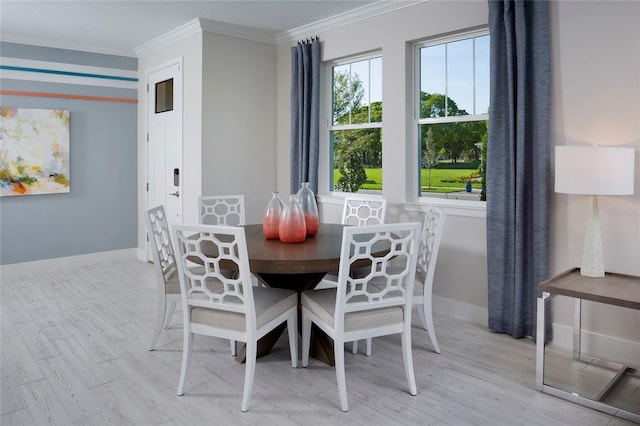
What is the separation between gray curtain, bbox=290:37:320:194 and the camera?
15.8 ft

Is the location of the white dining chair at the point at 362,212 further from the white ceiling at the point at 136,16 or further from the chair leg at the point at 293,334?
the white ceiling at the point at 136,16

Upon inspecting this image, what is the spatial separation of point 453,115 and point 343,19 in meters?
1.46

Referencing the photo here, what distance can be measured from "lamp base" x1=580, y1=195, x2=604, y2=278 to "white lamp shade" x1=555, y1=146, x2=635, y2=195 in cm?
16

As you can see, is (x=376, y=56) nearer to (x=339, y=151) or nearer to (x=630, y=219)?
(x=339, y=151)

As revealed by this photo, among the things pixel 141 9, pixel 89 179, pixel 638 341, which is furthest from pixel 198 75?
pixel 638 341

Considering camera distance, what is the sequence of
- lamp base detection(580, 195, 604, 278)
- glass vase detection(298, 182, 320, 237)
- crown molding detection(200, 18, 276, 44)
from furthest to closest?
crown molding detection(200, 18, 276, 44), glass vase detection(298, 182, 320, 237), lamp base detection(580, 195, 604, 278)

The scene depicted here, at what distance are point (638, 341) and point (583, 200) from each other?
2.93 ft

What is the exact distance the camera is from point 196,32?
4832 millimetres

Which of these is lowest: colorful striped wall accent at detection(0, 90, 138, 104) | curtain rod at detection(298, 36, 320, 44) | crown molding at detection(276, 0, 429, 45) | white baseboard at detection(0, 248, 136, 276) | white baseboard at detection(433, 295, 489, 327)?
white baseboard at detection(433, 295, 489, 327)

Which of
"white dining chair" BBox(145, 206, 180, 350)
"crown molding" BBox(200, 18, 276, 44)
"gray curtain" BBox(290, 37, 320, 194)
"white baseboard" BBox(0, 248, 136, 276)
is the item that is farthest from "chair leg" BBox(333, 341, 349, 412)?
"white baseboard" BBox(0, 248, 136, 276)

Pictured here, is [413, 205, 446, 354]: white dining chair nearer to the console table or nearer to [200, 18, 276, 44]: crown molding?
the console table

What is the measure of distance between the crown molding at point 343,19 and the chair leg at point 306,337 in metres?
2.69

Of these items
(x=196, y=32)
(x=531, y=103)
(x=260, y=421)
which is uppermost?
(x=196, y=32)

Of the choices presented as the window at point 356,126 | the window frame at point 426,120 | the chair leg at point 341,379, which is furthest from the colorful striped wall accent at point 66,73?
the chair leg at point 341,379
